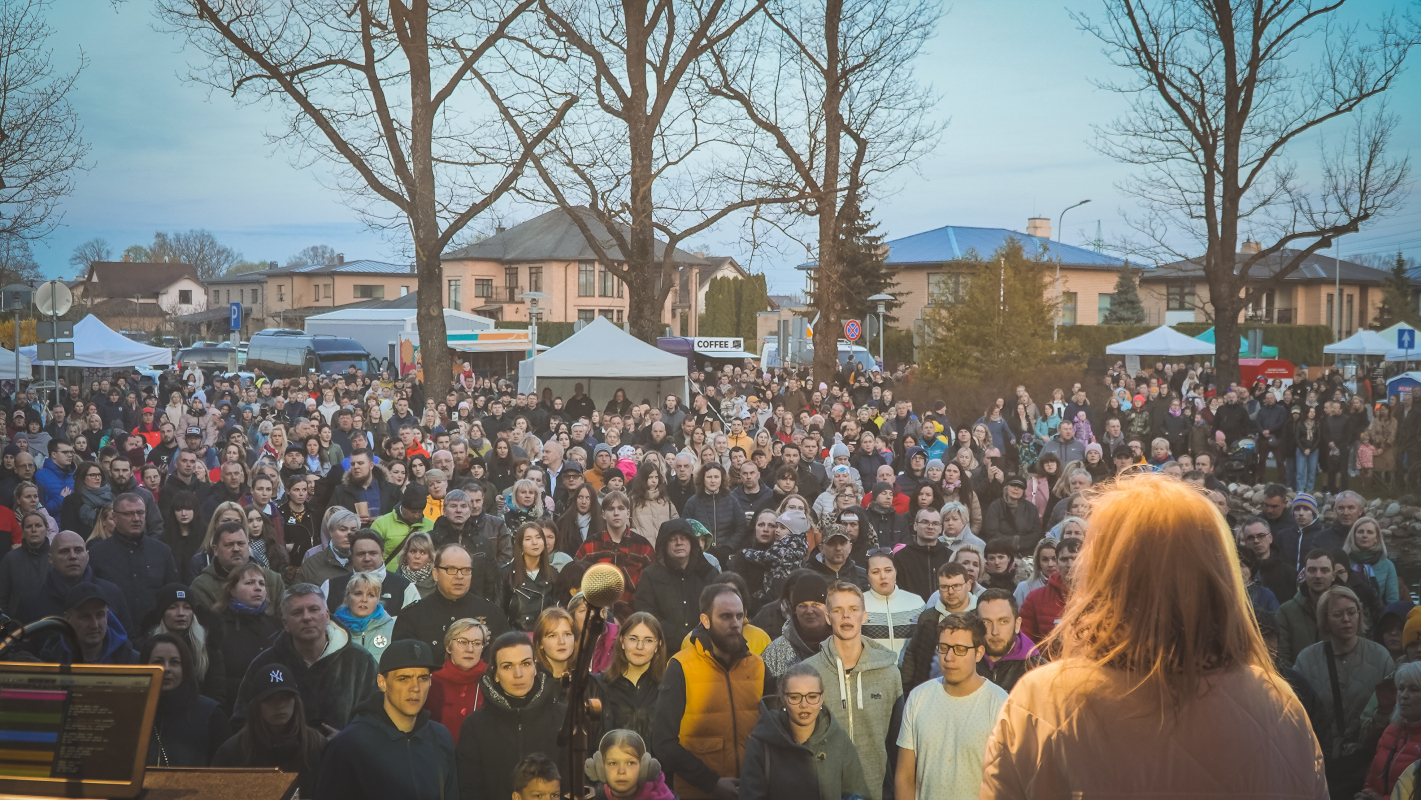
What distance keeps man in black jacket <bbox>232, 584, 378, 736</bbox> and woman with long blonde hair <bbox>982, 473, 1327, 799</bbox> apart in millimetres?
4070

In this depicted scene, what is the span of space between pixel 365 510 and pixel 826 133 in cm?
1264

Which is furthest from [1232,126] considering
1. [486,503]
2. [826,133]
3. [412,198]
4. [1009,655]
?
[1009,655]

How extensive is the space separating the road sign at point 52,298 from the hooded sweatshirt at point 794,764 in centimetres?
1470

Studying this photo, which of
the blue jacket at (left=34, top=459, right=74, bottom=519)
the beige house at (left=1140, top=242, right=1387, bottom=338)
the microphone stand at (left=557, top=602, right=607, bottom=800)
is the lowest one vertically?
the blue jacket at (left=34, top=459, right=74, bottom=519)

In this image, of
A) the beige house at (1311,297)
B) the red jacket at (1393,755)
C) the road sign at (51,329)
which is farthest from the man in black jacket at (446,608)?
the beige house at (1311,297)

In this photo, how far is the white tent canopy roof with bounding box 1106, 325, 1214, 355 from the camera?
1162 inches

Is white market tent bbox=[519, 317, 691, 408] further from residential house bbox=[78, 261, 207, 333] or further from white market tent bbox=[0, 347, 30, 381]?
residential house bbox=[78, 261, 207, 333]

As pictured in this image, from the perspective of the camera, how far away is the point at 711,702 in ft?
16.4

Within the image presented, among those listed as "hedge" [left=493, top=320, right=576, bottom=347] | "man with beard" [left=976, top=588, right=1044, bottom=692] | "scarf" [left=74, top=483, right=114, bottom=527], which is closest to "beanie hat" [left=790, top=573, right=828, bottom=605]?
"man with beard" [left=976, top=588, right=1044, bottom=692]

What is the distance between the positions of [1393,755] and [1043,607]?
6.14 feet

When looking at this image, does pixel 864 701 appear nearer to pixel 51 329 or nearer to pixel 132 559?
pixel 132 559

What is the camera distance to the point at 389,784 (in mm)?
4172

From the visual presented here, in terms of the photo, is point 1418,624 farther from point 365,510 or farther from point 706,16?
point 706,16

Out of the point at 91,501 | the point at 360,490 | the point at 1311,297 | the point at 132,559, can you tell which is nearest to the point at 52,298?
the point at 91,501
